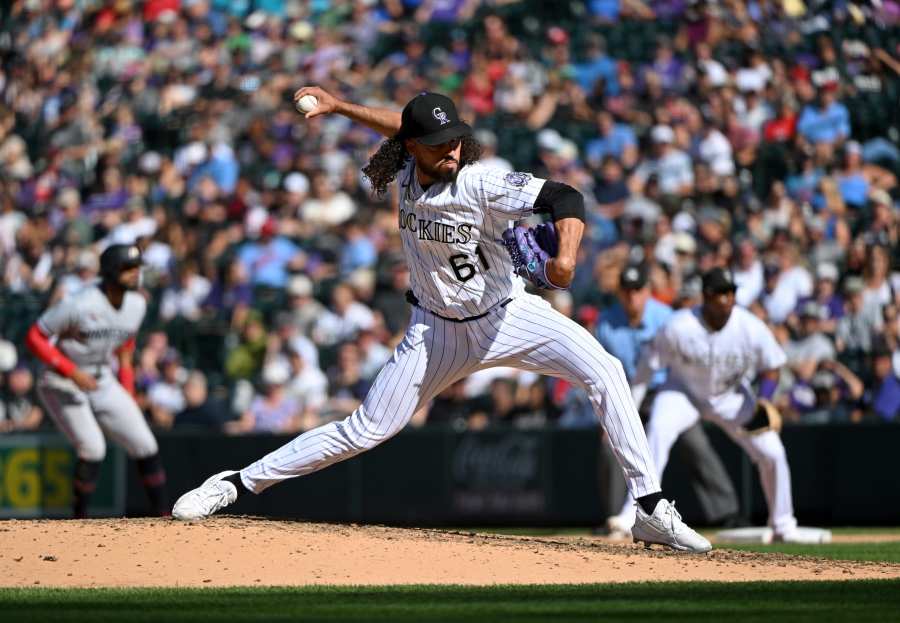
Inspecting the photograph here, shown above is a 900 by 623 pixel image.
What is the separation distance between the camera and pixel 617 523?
35.8ft

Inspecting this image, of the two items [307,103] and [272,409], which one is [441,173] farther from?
[272,409]

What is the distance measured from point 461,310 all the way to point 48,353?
174 inches

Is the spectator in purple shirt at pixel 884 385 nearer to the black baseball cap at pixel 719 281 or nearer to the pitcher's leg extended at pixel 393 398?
the black baseball cap at pixel 719 281

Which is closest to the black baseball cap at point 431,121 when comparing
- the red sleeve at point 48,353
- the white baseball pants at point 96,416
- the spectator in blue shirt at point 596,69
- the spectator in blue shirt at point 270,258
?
the red sleeve at point 48,353

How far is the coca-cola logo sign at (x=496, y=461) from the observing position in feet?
46.3

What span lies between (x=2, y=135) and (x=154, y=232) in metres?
3.39

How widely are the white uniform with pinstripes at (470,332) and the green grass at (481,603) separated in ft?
3.03

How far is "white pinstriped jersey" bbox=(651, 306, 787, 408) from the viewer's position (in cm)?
1084

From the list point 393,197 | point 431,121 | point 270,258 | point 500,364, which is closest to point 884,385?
point 393,197

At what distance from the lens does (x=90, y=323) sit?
Result: 1106 cm

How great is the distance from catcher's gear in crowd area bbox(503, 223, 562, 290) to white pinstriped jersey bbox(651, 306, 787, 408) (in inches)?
151

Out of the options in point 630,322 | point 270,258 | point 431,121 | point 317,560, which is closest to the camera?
point 431,121

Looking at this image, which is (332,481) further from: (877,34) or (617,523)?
(877,34)

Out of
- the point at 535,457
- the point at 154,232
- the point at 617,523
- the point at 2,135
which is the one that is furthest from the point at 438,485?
the point at 2,135
